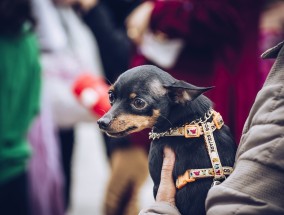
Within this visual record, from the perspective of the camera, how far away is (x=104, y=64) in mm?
3520

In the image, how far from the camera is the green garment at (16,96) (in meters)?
2.79

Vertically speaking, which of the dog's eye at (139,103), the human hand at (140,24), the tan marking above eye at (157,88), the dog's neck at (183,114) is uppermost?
the human hand at (140,24)

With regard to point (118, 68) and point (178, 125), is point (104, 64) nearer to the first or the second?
point (118, 68)

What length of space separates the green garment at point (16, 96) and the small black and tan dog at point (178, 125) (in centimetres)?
172

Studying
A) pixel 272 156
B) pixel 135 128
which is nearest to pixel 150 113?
pixel 135 128

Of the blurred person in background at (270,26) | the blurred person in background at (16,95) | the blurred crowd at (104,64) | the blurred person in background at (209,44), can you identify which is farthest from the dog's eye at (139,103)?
the blurred person in background at (16,95)

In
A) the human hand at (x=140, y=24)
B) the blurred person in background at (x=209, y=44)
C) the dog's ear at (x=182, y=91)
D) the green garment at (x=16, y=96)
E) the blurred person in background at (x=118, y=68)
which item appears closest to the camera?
the dog's ear at (x=182, y=91)

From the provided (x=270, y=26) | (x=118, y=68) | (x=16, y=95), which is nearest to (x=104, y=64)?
(x=118, y=68)

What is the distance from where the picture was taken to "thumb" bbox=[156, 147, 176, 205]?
1128mm

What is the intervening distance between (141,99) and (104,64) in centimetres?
241

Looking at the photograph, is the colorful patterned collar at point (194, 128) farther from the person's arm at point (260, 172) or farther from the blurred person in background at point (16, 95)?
the blurred person in background at point (16, 95)

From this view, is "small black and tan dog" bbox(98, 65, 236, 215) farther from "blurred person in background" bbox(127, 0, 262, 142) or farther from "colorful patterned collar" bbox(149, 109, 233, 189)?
"blurred person in background" bbox(127, 0, 262, 142)

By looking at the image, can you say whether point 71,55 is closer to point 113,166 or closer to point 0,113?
point 113,166

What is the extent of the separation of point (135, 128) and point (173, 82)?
11 centimetres
